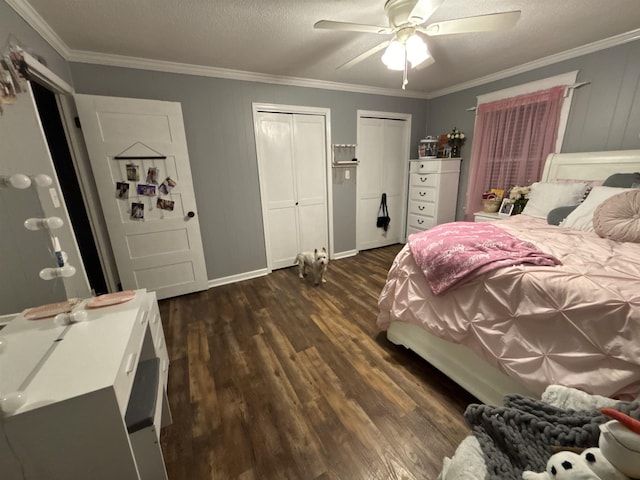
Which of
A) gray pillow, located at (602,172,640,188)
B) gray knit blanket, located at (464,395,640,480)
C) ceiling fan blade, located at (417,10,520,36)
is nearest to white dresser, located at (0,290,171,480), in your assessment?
gray knit blanket, located at (464,395,640,480)

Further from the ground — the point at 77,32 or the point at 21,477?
the point at 77,32

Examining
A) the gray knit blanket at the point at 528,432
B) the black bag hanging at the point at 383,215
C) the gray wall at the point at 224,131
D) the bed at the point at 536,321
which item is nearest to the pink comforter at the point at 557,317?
the bed at the point at 536,321

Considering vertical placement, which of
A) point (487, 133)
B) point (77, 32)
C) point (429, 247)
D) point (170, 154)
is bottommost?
point (429, 247)

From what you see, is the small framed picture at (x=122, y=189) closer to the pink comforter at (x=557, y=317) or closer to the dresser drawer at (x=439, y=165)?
the pink comforter at (x=557, y=317)

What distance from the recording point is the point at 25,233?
3.31 ft

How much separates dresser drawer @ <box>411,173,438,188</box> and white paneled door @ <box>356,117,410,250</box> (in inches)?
8.2

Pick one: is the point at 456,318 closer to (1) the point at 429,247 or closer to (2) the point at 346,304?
(1) the point at 429,247

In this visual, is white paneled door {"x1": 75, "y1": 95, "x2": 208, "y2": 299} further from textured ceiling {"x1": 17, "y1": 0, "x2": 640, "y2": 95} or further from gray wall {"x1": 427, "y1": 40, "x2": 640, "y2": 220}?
gray wall {"x1": 427, "y1": 40, "x2": 640, "y2": 220}

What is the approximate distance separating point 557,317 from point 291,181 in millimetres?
2887

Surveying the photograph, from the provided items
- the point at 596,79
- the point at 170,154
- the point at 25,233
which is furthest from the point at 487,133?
the point at 25,233

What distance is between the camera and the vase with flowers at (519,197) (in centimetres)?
285

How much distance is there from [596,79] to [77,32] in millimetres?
4443

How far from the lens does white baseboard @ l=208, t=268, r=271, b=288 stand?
3121mm

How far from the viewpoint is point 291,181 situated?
11.1 ft
